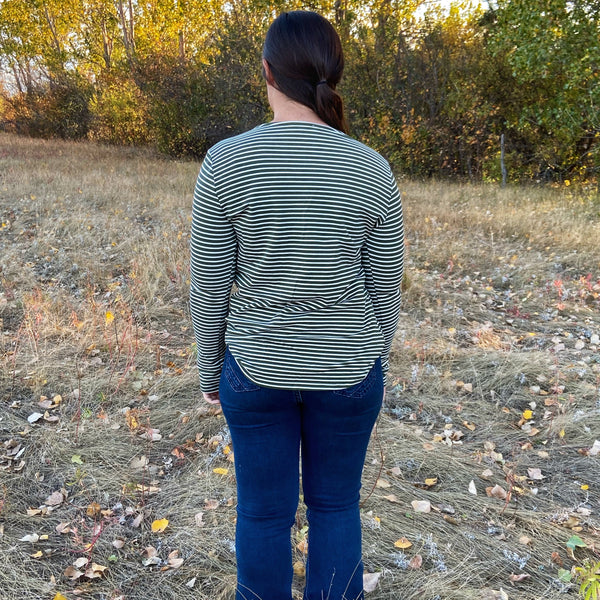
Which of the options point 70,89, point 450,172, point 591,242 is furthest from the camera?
point 70,89

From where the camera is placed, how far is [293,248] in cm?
126

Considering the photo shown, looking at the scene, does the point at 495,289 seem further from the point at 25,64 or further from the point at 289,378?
the point at 25,64

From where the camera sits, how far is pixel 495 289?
18.7ft

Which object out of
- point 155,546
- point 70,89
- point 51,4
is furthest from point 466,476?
point 51,4

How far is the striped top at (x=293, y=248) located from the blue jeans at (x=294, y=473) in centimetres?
6

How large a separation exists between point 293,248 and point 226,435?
7.04 feet

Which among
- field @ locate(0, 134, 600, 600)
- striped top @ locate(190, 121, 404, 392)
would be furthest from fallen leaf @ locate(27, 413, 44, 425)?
striped top @ locate(190, 121, 404, 392)

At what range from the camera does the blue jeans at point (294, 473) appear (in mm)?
1361

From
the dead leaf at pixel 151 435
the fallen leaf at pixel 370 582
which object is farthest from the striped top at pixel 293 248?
the dead leaf at pixel 151 435

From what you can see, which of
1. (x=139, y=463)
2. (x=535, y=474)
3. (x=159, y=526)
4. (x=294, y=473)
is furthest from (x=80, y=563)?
(x=535, y=474)

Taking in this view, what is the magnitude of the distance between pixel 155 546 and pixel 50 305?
2787 mm

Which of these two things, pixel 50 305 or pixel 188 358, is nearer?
pixel 188 358

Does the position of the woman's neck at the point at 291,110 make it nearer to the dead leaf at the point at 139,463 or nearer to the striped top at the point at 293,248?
the striped top at the point at 293,248

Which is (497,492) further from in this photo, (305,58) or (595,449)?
(305,58)
